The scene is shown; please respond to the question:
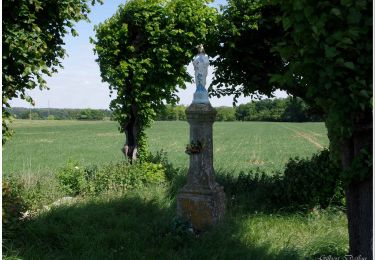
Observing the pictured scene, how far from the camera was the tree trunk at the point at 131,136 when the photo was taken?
10000 mm

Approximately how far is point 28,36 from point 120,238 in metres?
3.26

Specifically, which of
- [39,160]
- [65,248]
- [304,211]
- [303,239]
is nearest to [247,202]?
[304,211]

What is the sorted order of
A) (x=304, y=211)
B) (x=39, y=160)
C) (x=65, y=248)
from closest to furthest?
(x=65, y=248), (x=304, y=211), (x=39, y=160)

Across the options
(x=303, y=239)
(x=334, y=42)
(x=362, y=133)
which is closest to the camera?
(x=334, y=42)

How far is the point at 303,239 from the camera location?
5.62 m

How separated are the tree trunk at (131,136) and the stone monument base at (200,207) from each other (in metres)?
3.45

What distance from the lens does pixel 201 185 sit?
269 inches

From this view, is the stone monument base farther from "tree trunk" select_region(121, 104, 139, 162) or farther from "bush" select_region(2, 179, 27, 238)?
"tree trunk" select_region(121, 104, 139, 162)

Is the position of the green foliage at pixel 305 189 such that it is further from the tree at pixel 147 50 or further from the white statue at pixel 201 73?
the tree at pixel 147 50

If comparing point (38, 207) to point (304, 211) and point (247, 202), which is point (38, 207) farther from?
point (304, 211)

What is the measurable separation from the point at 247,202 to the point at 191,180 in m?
1.41

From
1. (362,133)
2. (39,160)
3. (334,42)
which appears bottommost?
(39,160)

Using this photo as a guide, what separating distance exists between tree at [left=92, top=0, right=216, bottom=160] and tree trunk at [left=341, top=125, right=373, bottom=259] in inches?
233

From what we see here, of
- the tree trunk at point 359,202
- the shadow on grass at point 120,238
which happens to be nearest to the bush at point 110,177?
the shadow on grass at point 120,238
